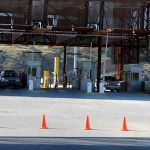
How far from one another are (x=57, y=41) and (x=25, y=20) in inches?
466

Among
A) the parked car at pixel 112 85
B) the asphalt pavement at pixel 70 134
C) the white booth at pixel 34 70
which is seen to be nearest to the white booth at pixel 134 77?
the parked car at pixel 112 85

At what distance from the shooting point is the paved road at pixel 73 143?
42.0 feet

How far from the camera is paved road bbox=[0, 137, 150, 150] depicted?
42.0 ft

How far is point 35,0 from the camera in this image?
1902 inches

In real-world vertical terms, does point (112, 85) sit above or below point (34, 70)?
below

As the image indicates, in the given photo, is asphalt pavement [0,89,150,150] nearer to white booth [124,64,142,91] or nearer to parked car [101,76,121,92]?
white booth [124,64,142,91]

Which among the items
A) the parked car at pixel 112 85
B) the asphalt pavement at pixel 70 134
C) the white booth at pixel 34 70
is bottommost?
the parked car at pixel 112 85

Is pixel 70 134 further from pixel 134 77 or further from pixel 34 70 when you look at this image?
pixel 134 77

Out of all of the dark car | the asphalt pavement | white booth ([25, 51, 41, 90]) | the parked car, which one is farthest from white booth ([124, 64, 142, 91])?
the asphalt pavement

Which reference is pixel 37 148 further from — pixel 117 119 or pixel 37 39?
pixel 37 39

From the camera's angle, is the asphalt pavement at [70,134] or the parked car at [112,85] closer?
the asphalt pavement at [70,134]

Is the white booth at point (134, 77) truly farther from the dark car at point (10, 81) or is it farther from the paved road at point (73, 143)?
the paved road at point (73, 143)

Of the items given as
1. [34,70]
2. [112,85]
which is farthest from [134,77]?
[34,70]

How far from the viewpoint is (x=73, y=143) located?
44.9 feet
